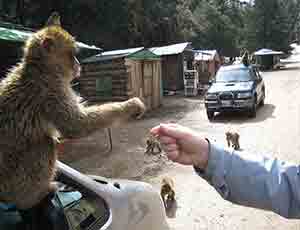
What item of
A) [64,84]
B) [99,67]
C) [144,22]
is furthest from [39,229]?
[144,22]

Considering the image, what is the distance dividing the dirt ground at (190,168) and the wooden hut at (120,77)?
139 cm

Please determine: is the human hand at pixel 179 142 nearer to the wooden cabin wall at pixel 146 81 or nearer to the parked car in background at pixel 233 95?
the parked car in background at pixel 233 95

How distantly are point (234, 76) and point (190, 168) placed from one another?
326 inches

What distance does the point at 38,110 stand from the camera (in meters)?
2.71

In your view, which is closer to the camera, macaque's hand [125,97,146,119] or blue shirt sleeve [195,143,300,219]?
blue shirt sleeve [195,143,300,219]

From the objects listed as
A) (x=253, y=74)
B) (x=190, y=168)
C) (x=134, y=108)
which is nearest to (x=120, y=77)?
(x=253, y=74)

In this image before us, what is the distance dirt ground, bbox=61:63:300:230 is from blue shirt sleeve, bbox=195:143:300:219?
327mm

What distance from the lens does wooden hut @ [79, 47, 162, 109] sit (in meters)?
15.1

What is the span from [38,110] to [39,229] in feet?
2.87

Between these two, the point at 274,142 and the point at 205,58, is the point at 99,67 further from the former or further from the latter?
the point at 205,58

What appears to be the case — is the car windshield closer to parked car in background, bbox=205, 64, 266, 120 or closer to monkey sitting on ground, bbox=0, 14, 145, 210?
parked car in background, bbox=205, 64, 266, 120

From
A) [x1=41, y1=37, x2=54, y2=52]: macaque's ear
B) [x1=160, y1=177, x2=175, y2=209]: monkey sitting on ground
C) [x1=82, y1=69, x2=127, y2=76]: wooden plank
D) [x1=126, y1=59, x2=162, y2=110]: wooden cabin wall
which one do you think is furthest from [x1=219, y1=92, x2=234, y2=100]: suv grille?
[x1=41, y1=37, x2=54, y2=52]: macaque's ear

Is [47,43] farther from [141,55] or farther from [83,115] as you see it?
[141,55]

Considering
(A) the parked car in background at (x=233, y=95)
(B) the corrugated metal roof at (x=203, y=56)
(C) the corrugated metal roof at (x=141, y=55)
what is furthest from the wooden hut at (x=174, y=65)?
(A) the parked car in background at (x=233, y=95)
